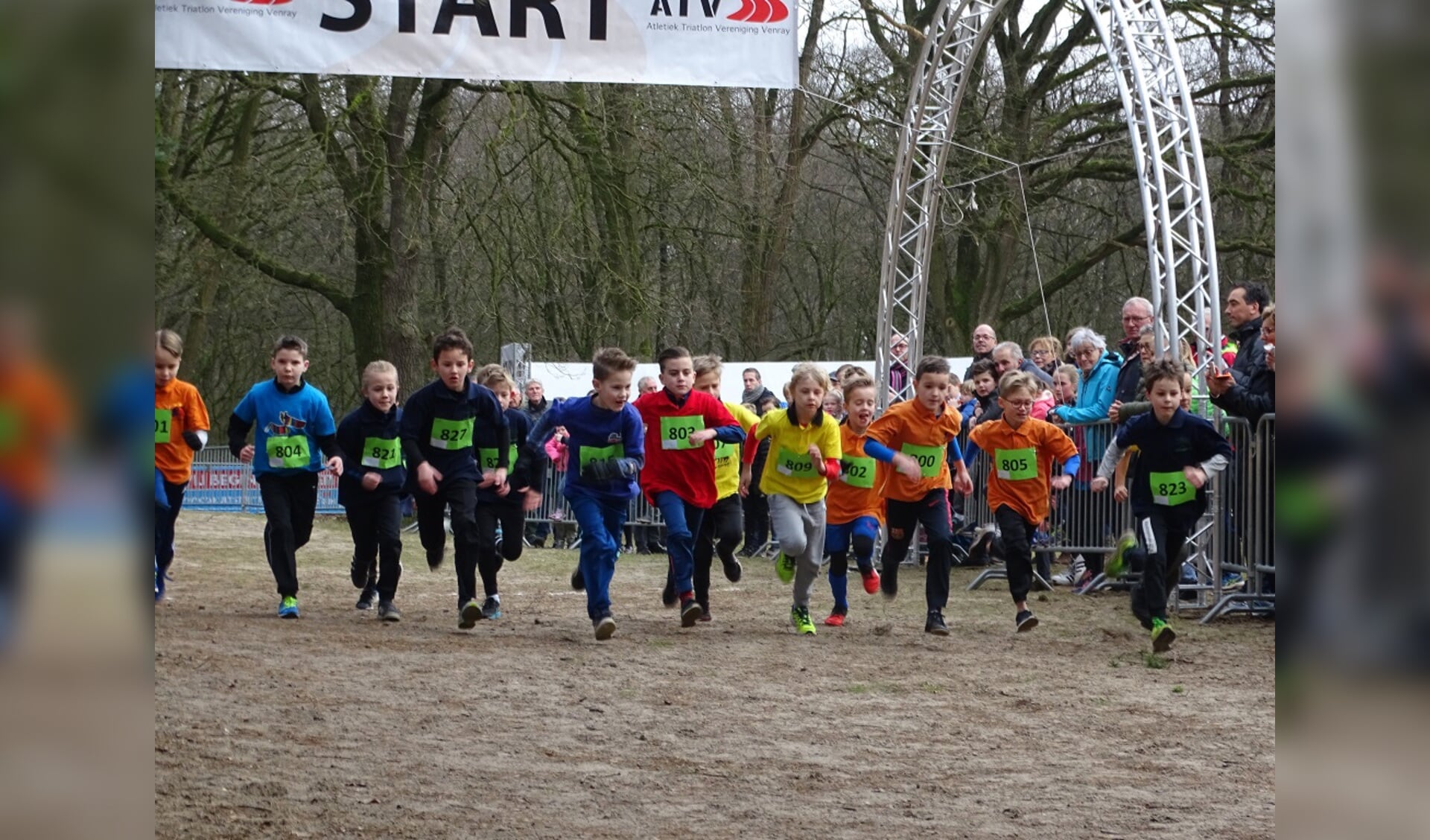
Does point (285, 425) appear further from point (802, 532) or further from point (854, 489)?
point (854, 489)

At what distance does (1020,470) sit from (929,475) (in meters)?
0.59

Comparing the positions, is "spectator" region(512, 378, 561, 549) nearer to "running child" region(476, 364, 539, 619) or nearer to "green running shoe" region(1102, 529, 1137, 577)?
"running child" region(476, 364, 539, 619)

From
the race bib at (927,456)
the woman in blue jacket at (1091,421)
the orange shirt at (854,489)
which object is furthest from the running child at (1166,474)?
the woman in blue jacket at (1091,421)

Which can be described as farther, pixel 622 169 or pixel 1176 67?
pixel 622 169

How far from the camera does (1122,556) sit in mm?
10680

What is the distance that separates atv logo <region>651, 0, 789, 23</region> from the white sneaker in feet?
16.9

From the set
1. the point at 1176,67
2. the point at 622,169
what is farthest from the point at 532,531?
the point at 1176,67

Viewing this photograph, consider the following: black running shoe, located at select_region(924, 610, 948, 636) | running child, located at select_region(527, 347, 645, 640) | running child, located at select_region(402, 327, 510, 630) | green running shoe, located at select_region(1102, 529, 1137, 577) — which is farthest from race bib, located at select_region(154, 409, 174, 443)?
green running shoe, located at select_region(1102, 529, 1137, 577)

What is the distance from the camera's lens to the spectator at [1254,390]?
29.3 ft

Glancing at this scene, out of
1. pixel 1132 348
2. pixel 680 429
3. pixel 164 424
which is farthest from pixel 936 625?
pixel 164 424

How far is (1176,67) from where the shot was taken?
13.1 metres
